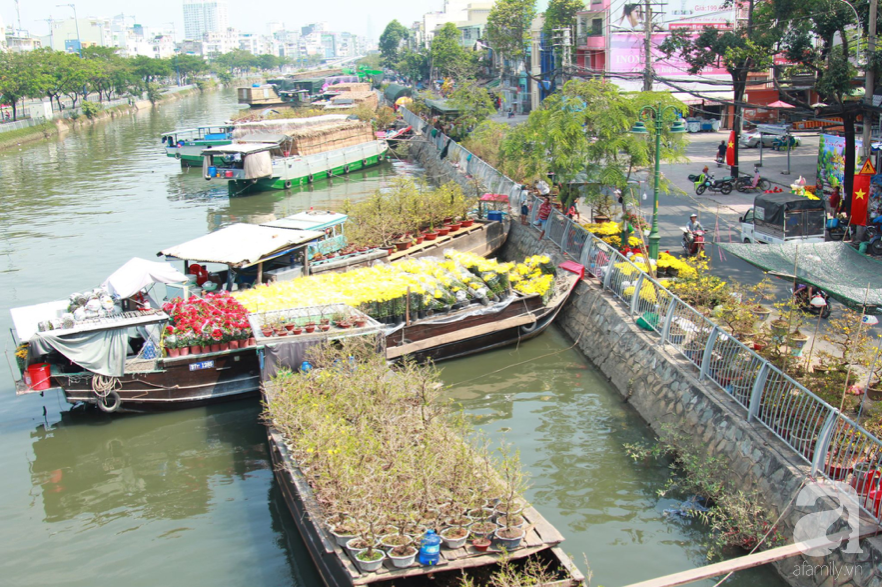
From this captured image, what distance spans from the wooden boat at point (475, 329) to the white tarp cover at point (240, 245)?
3.89 meters

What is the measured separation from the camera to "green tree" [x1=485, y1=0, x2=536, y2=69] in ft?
184

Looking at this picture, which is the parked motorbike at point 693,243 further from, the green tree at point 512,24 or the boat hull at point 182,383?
the green tree at point 512,24

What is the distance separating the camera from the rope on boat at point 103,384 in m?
13.7

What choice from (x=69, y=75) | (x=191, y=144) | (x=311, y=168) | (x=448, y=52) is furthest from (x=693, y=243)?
(x=69, y=75)

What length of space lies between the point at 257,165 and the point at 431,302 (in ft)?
75.0

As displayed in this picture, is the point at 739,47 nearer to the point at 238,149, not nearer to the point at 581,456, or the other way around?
the point at 581,456

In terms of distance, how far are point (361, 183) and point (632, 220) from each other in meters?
22.9

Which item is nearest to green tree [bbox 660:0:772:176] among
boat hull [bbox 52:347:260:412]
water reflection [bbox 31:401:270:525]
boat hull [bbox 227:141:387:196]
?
boat hull [bbox 52:347:260:412]

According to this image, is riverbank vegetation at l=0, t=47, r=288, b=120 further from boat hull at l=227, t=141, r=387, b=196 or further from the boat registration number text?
the boat registration number text

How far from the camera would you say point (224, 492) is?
1209 centimetres

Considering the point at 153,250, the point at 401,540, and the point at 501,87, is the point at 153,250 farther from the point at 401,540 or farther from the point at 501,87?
the point at 501,87

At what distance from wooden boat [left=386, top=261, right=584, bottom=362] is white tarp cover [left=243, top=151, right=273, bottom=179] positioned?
72.7 feet

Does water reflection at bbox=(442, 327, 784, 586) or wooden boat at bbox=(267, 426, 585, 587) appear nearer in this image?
wooden boat at bbox=(267, 426, 585, 587)

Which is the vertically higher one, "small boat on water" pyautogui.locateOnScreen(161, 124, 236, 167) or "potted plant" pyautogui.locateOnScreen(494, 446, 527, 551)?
"small boat on water" pyautogui.locateOnScreen(161, 124, 236, 167)
